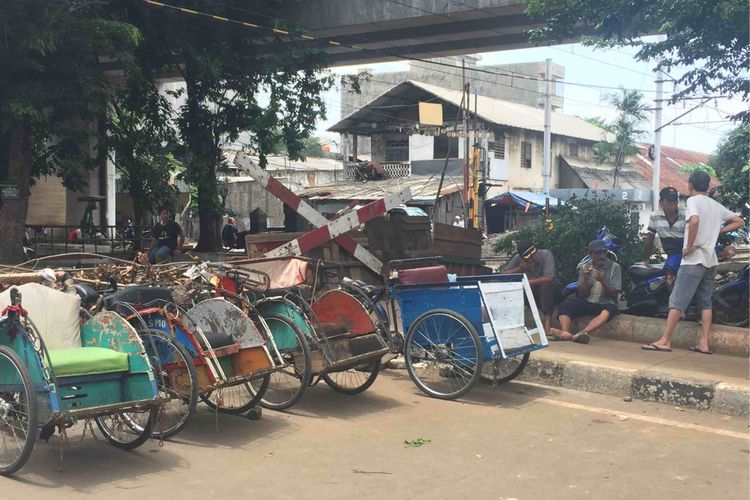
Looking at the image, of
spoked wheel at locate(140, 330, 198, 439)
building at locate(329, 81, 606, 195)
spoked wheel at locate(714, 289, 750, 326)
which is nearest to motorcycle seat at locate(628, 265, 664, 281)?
spoked wheel at locate(714, 289, 750, 326)

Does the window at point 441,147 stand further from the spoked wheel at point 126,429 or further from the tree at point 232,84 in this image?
the spoked wheel at point 126,429

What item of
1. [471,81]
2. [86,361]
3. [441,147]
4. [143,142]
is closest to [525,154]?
[441,147]

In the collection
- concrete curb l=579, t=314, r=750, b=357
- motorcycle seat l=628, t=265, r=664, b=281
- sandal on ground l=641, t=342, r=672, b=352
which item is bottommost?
sandal on ground l=641, t=342, r=672, b=352

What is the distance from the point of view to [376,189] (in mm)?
32750

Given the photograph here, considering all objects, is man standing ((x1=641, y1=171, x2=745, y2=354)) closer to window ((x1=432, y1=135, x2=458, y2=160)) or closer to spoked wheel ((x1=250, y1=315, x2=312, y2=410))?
spoked wheel ((x1=250, y1=315, x2=312, y2=410))

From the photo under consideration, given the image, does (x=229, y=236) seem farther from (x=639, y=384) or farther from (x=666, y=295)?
(x=639, y=384)

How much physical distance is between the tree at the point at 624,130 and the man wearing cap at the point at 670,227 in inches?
1290

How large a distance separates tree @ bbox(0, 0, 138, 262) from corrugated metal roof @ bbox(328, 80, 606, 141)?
22076mm

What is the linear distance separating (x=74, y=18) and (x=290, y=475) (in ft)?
34.4

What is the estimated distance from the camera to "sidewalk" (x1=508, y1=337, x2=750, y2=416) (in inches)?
241

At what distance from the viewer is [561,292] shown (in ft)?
28.5

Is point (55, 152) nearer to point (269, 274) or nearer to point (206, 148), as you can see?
point (206, 148)

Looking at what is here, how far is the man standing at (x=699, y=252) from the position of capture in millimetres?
7090

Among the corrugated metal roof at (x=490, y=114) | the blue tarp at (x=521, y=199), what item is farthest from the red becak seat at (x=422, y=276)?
the blue tarp at (x=521, y=199)
